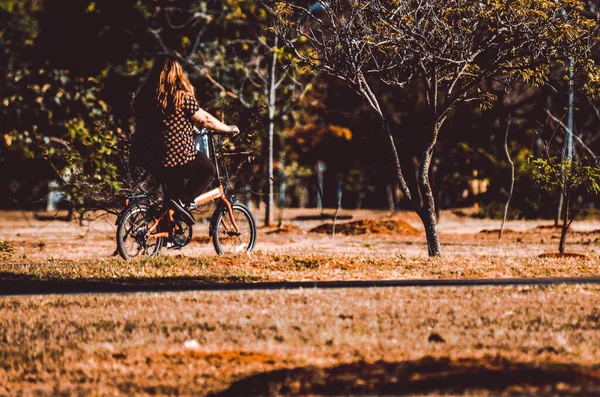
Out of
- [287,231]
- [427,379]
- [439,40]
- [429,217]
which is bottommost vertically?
[427,379]

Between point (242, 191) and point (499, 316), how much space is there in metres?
9.88

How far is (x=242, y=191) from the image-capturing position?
16.9 m

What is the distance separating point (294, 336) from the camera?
6.51 metres

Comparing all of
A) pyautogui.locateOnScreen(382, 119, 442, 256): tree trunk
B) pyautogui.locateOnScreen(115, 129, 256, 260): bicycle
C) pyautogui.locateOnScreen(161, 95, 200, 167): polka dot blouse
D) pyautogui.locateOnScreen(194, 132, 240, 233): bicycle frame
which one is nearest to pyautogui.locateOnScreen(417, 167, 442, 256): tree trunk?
pyautogui.locateOnScreen(382, 119, 442, 256): tree trunk

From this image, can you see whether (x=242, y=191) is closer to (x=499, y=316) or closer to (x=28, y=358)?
(x=499, y=316)

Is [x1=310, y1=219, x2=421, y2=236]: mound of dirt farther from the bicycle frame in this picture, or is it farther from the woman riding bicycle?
the woman riding bicycle

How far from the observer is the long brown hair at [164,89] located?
10.9m

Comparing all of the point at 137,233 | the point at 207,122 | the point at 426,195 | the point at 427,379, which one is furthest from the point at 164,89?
the point at 427,379

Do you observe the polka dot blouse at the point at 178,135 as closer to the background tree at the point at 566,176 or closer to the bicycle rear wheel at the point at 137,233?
the bicycle rear wheel at the point at 137,233

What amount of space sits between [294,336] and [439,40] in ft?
22.9

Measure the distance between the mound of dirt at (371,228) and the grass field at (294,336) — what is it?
38.8 feet

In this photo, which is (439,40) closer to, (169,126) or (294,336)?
(169,126)

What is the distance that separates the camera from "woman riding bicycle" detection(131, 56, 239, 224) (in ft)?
36.0

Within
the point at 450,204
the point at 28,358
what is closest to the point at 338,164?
the point at 450,204
